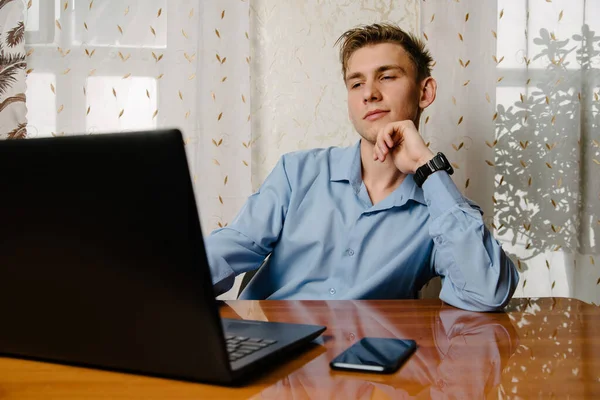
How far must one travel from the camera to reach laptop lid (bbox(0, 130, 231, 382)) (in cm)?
49

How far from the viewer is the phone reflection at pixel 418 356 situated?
1.92 ft

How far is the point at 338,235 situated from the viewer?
5.02ft

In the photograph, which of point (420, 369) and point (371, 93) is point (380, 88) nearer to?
point (371, 93)

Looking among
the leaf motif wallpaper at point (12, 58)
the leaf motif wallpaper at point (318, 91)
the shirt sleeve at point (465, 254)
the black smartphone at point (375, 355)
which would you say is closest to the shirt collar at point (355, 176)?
the shirt sleeve at point (465, 254)

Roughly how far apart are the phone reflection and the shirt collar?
1.56 feet

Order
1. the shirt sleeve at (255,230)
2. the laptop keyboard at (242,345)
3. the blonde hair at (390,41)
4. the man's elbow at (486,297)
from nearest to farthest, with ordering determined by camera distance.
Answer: the laptop keyboard at (242,345) → the man's elbow at (486,297) → the shirt sleeve at (255,230) → the blonde hair at (390,41)

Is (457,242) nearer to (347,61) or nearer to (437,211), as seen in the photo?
(437,211)

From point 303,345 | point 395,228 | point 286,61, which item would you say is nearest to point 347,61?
point 286,61

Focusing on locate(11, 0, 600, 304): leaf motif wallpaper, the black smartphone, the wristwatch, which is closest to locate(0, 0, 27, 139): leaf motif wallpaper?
locate(11, 0, 600, 304): leaf motif wallpaper

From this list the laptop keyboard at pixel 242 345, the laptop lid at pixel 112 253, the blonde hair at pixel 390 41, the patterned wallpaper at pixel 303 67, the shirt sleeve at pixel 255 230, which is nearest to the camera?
the laptop lid at pixel 112 253

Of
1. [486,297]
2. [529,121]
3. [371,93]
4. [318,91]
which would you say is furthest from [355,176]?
[529,121]

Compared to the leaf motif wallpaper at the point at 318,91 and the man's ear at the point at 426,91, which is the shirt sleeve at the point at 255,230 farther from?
the leaf motif wallpaper at the point at 318,91

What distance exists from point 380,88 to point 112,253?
126 centimetres

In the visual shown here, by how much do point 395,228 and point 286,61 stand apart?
3.36ft
